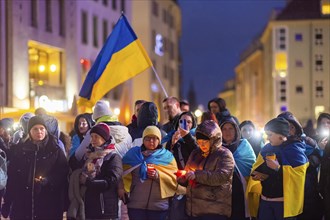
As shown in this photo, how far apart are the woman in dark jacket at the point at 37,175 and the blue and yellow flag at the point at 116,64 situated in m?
3.43

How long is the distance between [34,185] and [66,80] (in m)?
29.2

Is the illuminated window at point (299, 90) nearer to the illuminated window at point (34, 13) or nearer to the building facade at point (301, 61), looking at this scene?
the building facade at point (301, 61)

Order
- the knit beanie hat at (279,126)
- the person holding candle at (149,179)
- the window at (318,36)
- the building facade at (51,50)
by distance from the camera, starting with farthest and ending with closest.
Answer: the window at (318,36)
the building facade at (51,50)
the person holding candle at (149,179)
the knit beanie hat at (279,126)

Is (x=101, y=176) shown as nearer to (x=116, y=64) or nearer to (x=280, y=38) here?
(x=116, y=64)

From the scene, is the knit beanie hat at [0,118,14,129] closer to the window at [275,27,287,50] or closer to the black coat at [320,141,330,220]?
the black coat at [320,141,330,220]

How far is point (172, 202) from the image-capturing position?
27.5 feet

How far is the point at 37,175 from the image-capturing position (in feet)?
26.6

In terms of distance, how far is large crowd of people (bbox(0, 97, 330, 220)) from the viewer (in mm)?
7570

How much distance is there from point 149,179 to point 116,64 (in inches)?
165

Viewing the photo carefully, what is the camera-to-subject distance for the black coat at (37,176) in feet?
26.7

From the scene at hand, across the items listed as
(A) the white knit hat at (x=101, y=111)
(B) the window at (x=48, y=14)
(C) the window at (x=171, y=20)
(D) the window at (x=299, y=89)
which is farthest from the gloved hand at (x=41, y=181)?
(D) the window at (x=299, y=89)

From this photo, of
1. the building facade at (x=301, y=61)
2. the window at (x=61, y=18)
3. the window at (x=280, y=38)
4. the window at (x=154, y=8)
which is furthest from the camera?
the window at (x=280, y=38)

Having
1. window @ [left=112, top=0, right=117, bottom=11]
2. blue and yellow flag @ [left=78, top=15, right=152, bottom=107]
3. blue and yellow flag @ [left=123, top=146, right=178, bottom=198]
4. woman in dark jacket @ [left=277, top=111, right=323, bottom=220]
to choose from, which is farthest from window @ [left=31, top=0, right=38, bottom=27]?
blue and yellow flag @ [left=123, top=146, right=178, bottom=198]

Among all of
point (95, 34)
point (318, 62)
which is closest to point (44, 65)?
point (95, 34)
